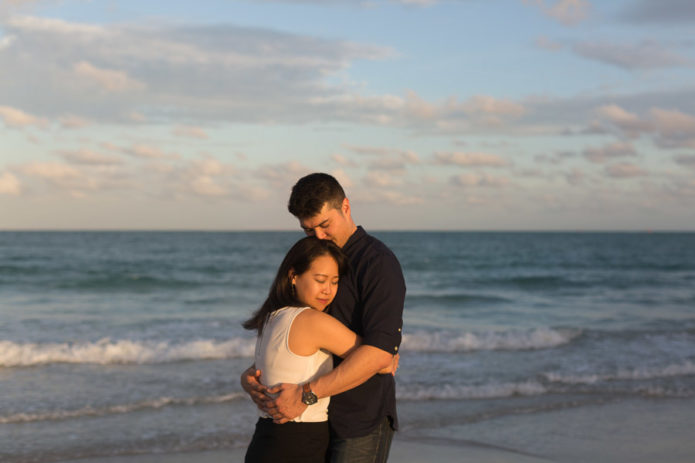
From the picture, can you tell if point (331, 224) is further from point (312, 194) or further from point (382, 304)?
point (382, 304)

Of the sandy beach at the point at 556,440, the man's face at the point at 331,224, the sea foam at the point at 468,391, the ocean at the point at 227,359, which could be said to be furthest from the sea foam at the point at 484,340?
the man's face at the point at 331,224

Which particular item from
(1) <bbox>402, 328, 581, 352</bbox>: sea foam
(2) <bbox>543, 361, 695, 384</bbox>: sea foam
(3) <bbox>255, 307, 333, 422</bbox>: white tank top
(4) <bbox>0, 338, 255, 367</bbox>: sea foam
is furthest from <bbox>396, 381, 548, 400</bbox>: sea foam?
(3) <bbox>255, 307, 333, 422</bbox>: white tank top

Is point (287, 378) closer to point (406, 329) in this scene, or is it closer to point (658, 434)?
point (658, 434)

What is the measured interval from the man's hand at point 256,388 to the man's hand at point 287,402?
0.05 metres

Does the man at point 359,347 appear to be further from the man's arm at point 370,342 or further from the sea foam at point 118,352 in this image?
the sea foam at point 118,352

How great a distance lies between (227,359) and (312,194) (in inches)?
298

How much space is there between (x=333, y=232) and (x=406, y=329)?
1031 cm

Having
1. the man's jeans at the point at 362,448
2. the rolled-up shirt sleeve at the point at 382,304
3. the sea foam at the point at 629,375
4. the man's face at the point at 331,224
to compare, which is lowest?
the sea foam at the point at 629,375

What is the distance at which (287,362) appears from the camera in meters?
2.70

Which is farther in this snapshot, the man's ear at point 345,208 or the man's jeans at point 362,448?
the man's ear at point 345,208

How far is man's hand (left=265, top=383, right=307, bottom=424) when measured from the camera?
2.63 meters

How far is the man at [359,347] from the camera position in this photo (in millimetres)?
2641

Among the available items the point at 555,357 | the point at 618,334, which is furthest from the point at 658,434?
the point at 618,334

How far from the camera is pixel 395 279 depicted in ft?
9.11
